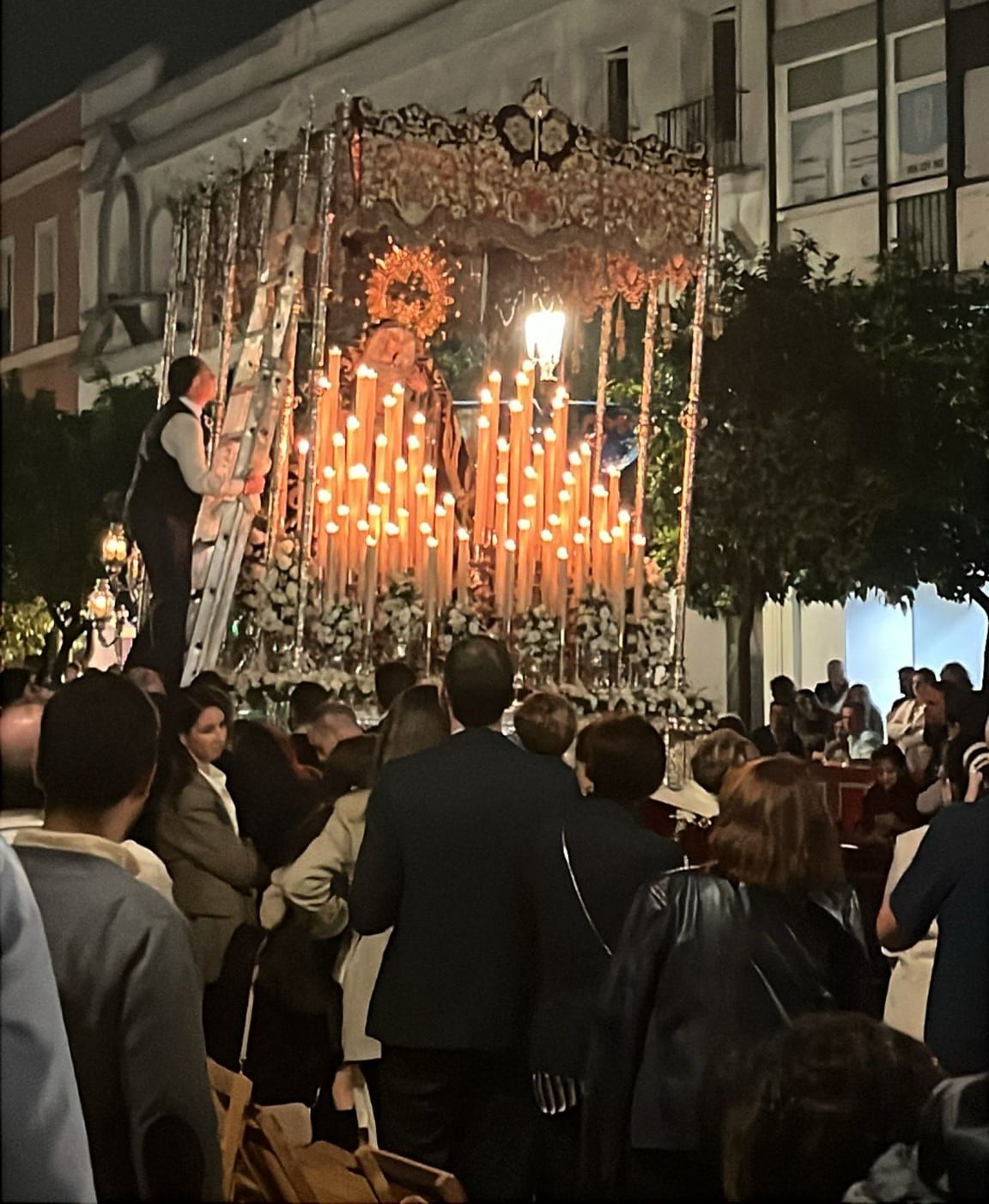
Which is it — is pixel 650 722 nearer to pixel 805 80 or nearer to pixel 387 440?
pixel 387 440

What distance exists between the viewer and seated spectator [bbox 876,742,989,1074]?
3.48 m

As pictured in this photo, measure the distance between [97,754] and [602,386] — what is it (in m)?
1.47

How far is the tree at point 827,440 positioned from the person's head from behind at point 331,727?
828 millimetres

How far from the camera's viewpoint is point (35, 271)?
4230 millimetres

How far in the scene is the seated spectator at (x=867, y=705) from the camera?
12.1 feet

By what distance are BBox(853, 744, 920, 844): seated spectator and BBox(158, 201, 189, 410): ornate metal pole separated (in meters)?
1.93

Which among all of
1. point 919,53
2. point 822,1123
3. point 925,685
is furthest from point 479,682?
point 919,53

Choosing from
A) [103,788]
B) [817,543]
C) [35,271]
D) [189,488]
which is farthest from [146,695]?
[817,543]

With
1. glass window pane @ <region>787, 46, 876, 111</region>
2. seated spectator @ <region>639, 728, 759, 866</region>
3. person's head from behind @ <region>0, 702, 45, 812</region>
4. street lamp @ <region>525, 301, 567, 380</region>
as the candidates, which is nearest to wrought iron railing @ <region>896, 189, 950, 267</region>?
glass window pane @ <region>787, 46, 876, 111</region>

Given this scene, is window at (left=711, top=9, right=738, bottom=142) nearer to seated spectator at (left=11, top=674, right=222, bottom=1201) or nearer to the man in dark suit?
the man in dark suit

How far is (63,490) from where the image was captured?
4145 mm

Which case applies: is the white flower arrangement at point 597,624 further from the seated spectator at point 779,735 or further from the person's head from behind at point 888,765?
the person's head from behind at point 888,765

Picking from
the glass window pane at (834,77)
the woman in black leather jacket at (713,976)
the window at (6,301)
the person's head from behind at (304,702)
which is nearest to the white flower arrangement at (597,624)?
the woman in black leather jacket at (713,976)

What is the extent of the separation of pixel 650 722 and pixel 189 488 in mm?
1273
